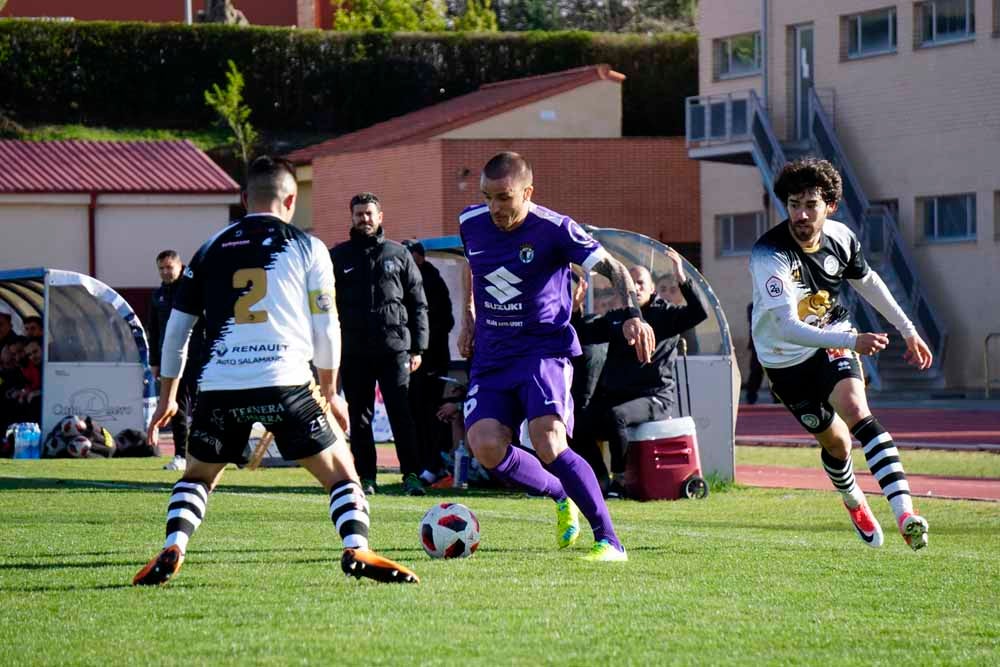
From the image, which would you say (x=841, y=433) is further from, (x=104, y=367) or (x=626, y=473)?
(x=104, y=367)

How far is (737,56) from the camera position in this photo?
41625mm

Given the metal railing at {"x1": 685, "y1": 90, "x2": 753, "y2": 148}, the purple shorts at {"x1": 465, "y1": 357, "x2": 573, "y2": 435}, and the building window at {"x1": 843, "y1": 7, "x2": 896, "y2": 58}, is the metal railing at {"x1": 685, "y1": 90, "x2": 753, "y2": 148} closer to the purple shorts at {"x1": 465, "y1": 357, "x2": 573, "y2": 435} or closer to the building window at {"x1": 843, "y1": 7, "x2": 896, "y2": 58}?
the building window at {"x1": 843, "y1": 7, "x2": 896, "y2": 58}

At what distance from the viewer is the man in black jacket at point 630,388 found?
1341 cm

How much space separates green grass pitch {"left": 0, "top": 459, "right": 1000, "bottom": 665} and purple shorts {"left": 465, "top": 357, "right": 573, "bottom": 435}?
758 millimetres

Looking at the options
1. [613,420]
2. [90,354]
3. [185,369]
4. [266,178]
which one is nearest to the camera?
[266,178]

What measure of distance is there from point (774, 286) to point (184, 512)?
347 cm

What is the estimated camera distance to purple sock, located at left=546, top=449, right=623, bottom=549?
898cm

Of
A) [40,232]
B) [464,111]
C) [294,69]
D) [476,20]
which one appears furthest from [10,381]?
[476,20]

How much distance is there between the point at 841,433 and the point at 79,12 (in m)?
57.9

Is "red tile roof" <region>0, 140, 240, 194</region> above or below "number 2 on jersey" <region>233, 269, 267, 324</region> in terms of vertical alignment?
above

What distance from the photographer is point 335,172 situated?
4669cm

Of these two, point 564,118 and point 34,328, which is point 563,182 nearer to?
point 564,118

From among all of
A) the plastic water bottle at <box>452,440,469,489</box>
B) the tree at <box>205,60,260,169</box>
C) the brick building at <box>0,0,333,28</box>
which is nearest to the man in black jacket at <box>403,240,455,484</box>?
the plastic water bottle at <box>452,440,469,489</box>

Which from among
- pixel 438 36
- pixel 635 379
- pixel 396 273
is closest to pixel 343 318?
pixel 396 273
